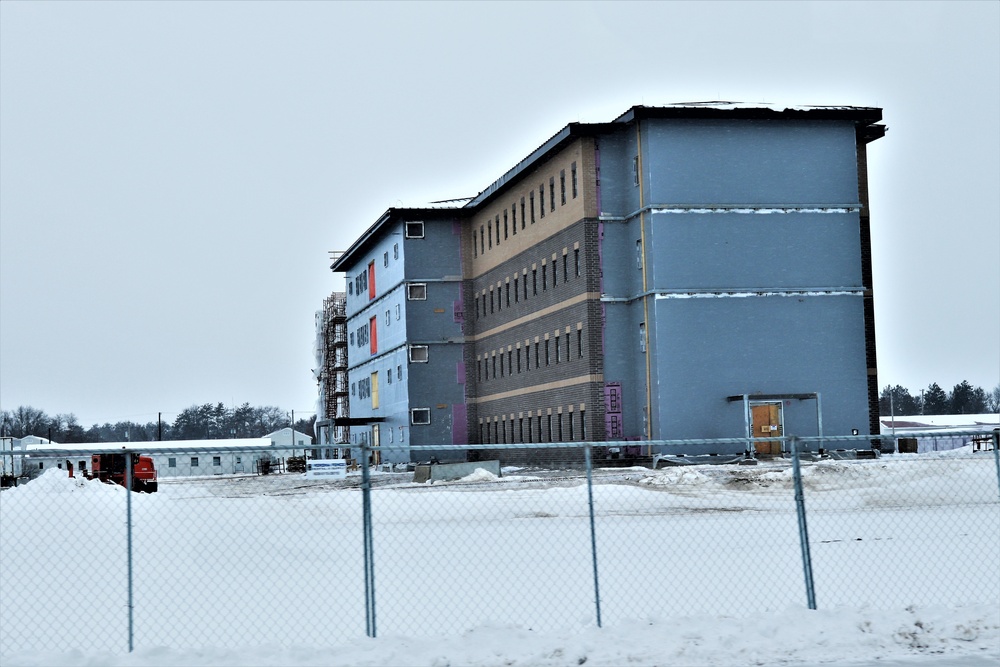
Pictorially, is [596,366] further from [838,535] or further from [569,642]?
[569,642]

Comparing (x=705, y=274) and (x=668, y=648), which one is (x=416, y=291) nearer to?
(x=705, y=274)

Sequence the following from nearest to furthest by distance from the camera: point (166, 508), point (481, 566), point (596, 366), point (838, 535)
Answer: point (481, 566)
point (838, 535)
point (166, 508)
point (596, 366)

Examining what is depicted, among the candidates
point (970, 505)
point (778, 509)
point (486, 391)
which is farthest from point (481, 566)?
point (486, 391)

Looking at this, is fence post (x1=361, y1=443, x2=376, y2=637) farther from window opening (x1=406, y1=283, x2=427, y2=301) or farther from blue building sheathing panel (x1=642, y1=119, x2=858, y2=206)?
window opening (x1=406, y1=283, x2=427, y2=301)

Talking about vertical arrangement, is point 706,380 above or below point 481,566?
above

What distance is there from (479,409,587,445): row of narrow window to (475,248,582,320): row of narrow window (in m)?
6.68

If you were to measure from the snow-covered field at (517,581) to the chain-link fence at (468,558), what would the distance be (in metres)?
0.07

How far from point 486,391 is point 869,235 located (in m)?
27.1

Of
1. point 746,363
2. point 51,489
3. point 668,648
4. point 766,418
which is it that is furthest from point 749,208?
point 668,648

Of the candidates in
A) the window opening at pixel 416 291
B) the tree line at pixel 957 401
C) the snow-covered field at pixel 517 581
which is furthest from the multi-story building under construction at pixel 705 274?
the tree line at pixel 957 401

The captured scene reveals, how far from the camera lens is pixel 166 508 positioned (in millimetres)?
33500

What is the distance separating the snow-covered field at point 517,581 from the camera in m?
11.4

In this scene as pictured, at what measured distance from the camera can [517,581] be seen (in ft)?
58.6

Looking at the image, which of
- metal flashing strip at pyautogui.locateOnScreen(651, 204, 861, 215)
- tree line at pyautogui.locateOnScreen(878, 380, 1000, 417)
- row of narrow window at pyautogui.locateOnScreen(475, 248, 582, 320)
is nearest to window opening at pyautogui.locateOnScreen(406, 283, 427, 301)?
row of narrow window at pyautogui.locateOnScreen(475, 248, 582, 320)
